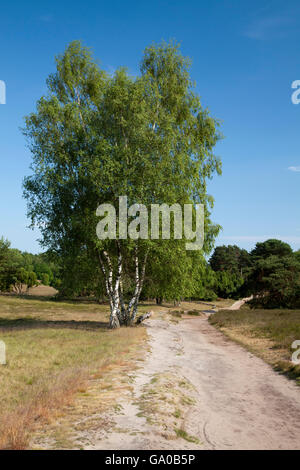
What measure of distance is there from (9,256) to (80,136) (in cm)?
5455

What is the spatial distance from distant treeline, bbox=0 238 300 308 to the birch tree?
150 centimetres

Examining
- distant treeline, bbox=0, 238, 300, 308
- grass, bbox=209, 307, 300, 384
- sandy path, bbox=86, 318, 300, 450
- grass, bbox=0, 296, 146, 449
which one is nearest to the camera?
sandy path, bbox=86, 318, 300, 450

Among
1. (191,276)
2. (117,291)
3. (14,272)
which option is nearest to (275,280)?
(191,276)

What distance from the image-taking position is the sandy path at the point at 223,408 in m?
8.47

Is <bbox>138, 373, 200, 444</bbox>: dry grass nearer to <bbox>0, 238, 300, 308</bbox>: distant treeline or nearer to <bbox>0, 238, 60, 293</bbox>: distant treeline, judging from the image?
<bbox>0, 238, 300, 308</bbox>: distant treeline

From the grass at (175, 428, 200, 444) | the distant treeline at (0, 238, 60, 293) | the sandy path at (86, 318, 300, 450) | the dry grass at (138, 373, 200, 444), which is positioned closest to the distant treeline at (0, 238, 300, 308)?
the distant treeline at (0, 238, 60, 293)

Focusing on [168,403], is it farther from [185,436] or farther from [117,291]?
[117,291]

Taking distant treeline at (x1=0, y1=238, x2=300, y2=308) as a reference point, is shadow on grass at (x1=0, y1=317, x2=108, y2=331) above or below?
below

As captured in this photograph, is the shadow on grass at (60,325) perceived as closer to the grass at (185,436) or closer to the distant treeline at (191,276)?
the distant treeline at (191,276)

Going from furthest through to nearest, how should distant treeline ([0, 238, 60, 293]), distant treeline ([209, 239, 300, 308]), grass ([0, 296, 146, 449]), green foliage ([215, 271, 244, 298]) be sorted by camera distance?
green foliage ([215, 271, 244, 298])
distant treeline ([0, 238, 60, 293])
distant treeline ([209, 239, 300, 308])
grass ([0, 296, 146, 449])

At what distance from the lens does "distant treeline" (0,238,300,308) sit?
29656mm

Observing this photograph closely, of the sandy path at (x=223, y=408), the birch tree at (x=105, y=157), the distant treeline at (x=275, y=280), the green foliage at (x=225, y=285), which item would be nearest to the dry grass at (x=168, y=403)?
the sandy path at (x=223, y=408)

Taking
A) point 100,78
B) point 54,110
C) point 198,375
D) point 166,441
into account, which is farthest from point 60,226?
point 166,441
